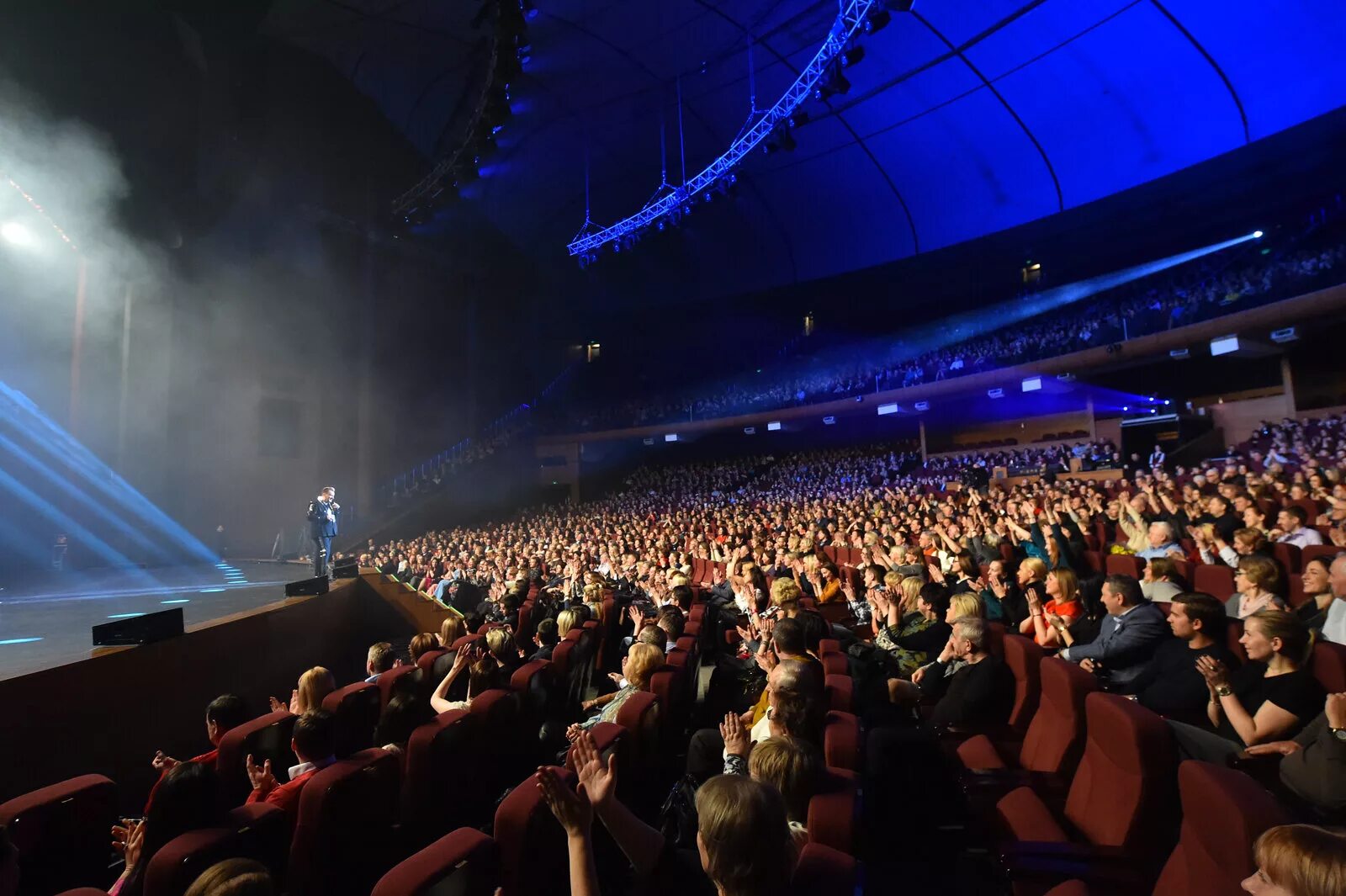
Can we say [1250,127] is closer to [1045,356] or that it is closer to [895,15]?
[1045,356]

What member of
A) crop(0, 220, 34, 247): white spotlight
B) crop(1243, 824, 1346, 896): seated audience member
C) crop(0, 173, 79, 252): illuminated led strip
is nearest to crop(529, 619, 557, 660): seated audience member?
crop(1243, 824, 1346, 896): seated audience member

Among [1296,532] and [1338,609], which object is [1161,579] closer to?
[1338,609]

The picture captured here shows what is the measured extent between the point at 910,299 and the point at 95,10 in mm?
18700

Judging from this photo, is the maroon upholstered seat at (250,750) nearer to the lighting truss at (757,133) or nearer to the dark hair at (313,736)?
the dark hair at (313,736)

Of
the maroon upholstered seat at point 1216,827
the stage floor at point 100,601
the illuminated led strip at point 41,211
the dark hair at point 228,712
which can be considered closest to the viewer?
the maroon upholstered seat at point 1216,827

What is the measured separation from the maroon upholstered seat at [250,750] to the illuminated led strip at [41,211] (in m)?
11.4

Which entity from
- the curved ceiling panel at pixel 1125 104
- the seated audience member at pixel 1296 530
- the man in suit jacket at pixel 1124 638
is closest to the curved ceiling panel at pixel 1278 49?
the curved ceiling panel at pixel 1125 104

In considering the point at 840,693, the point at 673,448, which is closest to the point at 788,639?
the point at 840,693

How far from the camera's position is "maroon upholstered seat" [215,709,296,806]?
2551 mm

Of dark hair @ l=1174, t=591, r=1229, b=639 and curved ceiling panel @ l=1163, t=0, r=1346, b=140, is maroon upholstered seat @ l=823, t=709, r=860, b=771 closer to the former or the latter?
dark hair @ l=1174, t=591, r=1229, b=639

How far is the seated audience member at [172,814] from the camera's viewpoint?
5.93 feet

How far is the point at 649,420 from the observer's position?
20.5 metres

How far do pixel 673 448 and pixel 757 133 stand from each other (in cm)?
1305

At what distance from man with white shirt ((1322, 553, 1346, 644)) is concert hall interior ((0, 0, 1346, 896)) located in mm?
28
